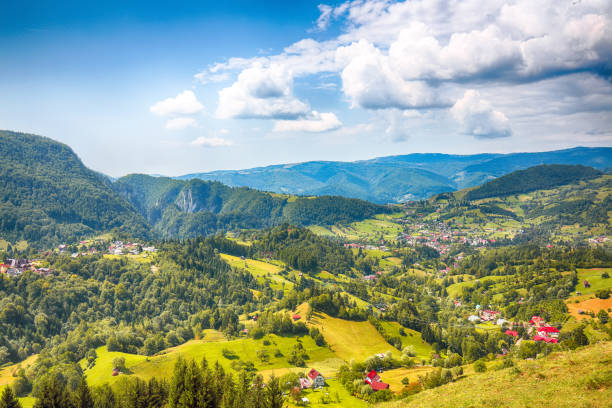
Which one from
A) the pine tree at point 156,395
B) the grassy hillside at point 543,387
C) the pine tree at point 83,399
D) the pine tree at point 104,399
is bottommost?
the pine tree at point 104,399

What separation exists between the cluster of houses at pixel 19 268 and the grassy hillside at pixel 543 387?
172 metres

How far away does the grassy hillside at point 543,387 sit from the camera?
35.7 meters

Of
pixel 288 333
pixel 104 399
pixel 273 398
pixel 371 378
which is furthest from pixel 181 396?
pixel 288 333

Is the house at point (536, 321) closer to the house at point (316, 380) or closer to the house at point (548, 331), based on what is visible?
the house at point (548, 331)

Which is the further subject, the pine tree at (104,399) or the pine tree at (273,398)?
the pine tree at (104,399)

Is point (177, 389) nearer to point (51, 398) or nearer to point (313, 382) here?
point (51, 398)

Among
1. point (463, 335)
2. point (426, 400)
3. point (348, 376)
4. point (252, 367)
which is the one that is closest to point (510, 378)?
point (426, 400)

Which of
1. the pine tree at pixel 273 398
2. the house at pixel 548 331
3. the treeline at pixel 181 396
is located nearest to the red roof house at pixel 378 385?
the treeline at pixel 181 396

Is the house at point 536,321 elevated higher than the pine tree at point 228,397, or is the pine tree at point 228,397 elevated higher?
the pine tree at point 228,397

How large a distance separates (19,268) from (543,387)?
8005 inches

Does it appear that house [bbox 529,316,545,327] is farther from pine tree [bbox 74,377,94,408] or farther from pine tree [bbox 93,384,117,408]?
pine tree [bbox 74,377,94,408]

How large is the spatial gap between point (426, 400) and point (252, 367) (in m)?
56.3

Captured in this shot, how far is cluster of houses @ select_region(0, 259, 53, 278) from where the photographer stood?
15000 centimetres

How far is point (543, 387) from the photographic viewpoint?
40.0 m
